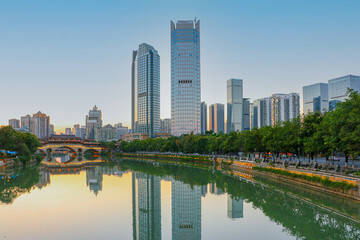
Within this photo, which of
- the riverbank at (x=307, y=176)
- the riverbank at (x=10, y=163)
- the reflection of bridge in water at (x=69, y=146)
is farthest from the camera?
the reflection of bridge in water at (x=69, y=146)

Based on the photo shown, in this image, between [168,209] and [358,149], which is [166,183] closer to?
[168,209]

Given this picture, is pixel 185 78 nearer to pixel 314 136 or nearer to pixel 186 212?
pixel 314 136

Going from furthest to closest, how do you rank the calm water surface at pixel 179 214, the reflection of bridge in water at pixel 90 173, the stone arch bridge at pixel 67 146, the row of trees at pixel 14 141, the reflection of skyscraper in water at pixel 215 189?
the stone arch bridge at pixel 67 146
the row of trees at pixel 14 141
the reflection of bridge in water at pixel 90 173
the reflection of skyscraper in water at pixel 215 189
the calm water surface at pixel 179 214

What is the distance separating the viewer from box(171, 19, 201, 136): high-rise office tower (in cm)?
16375

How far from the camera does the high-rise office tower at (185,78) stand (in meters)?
164

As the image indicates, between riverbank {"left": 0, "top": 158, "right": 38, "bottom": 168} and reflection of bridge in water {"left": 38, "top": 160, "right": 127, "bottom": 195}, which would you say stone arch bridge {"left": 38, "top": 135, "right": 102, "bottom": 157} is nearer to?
riverbank {"left": 0, "top": 158, "right": 38, "bottom": 168}

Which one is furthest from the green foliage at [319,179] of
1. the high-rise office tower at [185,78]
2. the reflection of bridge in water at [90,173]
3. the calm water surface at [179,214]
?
the high-rise office tower at [185,78]

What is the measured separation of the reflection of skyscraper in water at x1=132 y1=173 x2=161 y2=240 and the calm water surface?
7cm

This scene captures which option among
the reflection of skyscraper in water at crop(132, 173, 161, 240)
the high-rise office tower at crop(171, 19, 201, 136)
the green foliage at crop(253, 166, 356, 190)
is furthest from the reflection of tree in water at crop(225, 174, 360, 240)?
the high-rise office tower at crop(171, 19, 201, 136)

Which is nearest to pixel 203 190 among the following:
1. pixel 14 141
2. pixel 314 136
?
pixel 314 136

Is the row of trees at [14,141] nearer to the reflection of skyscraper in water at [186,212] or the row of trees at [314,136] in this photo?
the reflection of skyscraper in water at [186,212]

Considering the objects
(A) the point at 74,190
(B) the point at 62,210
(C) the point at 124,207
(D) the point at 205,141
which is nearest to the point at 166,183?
(A) the point at 74,190

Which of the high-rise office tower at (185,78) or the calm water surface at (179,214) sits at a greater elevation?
the high-rise office tower at (185,78)

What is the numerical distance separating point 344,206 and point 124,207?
19.8 meters
